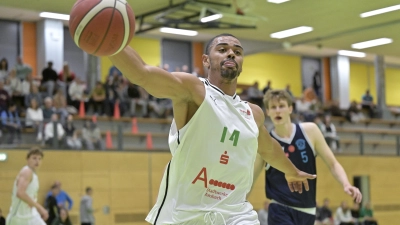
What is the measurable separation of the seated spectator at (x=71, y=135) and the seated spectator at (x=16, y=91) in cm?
142

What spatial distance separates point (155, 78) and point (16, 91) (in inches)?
525

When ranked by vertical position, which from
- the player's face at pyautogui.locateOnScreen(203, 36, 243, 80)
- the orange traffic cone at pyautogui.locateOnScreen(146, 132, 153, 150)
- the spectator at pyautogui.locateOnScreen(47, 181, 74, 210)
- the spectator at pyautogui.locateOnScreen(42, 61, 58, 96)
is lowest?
the spectator at pyautogui.locateOnScreen(47, 181, 74, 210)

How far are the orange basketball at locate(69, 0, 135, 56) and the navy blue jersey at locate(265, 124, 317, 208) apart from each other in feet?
10.7

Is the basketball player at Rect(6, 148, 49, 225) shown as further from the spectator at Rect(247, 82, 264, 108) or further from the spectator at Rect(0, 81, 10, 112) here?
the spectator at Rect(247, 82, 264, 108)

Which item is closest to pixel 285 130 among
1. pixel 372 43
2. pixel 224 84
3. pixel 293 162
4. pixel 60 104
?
pixel 293 162

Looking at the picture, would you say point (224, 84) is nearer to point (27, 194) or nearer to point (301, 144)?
point (301, 144)

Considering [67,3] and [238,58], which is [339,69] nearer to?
[67,3]

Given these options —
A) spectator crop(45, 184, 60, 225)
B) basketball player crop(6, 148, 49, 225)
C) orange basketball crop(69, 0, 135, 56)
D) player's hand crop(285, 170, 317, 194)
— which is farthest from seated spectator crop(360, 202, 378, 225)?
orange basketball crop(69, 0, 135, 56)

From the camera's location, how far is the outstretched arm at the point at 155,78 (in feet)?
12.3

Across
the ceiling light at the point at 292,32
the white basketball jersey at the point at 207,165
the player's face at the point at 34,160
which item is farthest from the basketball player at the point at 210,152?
the ceiling light at the point at 292,32

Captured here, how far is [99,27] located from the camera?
365cm

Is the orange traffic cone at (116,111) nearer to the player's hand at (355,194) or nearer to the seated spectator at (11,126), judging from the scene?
the seated spectator at (11,126)

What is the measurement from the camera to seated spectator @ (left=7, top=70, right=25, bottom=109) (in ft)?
53.5

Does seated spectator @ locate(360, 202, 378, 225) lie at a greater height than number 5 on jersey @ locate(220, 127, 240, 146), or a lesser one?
lesser
